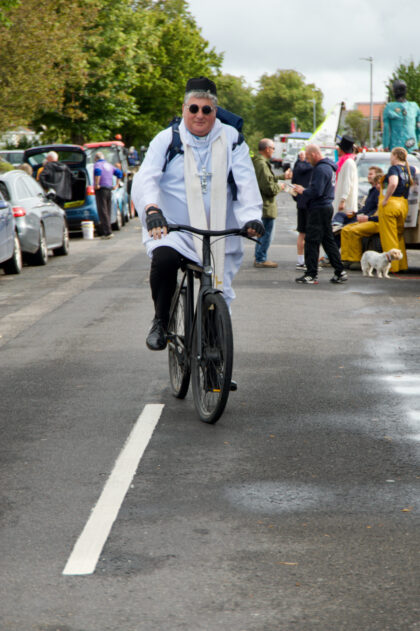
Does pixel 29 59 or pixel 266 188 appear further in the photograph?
pixel 29 59

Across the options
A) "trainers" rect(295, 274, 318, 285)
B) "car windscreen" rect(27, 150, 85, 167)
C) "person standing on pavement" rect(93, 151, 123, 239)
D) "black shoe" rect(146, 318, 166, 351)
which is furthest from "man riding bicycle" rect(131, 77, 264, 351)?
"car windscreen" rect(27, 150, 85, 167)

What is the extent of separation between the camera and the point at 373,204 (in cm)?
1661

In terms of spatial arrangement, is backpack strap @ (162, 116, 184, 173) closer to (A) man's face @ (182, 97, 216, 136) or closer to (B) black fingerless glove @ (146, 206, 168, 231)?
(A) man's face @ (182, 97, 216, 136)

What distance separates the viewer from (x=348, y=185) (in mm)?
17250

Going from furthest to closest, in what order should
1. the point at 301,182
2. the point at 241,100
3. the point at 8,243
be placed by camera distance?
the point at 241,100
the point at 301,182
the point at 8,243

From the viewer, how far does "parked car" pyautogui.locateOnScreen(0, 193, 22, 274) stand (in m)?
15.5

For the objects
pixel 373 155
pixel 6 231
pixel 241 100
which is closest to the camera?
pixel 6 231

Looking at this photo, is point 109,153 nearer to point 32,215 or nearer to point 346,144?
point 32,215

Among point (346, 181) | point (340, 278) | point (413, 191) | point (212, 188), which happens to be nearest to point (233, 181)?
point (212, 188)

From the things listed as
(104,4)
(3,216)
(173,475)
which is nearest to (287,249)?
(3,216)

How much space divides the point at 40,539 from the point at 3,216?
11676mm

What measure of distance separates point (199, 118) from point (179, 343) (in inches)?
57.6

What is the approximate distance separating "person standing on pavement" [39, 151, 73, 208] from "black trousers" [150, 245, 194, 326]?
17073mm

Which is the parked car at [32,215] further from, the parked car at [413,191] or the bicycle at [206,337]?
the bicycle at [206,337]
